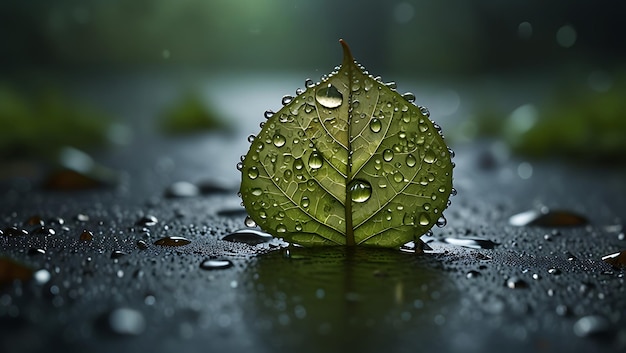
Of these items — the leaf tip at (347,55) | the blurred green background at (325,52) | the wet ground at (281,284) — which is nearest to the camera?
the wet ground at (281,284)

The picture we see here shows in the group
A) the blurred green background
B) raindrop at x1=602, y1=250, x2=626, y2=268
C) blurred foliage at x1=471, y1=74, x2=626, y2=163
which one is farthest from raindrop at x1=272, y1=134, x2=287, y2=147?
blurred foliage at x1=471, y1=74, x2=626, y2=163

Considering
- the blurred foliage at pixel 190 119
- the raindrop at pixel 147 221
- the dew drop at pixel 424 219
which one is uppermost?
the blurred foliage at pixel 190 119

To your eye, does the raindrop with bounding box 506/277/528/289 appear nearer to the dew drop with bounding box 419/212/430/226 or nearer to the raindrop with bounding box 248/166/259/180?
the dew drop with bounding box 419/212/430/226

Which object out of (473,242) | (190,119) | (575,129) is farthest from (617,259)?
(190,119)

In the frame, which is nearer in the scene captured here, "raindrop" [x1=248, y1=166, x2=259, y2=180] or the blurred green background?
"raindrop" [x1=248, y1=166, x2=259, y2=180]

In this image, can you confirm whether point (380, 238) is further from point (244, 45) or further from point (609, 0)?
point (609, 0)

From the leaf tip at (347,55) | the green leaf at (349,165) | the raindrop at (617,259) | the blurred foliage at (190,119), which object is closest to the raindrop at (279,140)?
the green leaf at (349,165)

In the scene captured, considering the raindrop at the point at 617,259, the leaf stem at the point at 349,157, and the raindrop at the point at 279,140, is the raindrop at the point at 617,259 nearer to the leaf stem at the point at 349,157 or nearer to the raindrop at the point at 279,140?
the leaf stem at the point at 349,157

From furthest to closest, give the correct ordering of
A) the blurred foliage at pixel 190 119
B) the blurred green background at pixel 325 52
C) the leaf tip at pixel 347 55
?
the blurred foliage at pixel 190 119 → the blurred green background at pixel 325 52 → the leaf tip at pixel 347 55
